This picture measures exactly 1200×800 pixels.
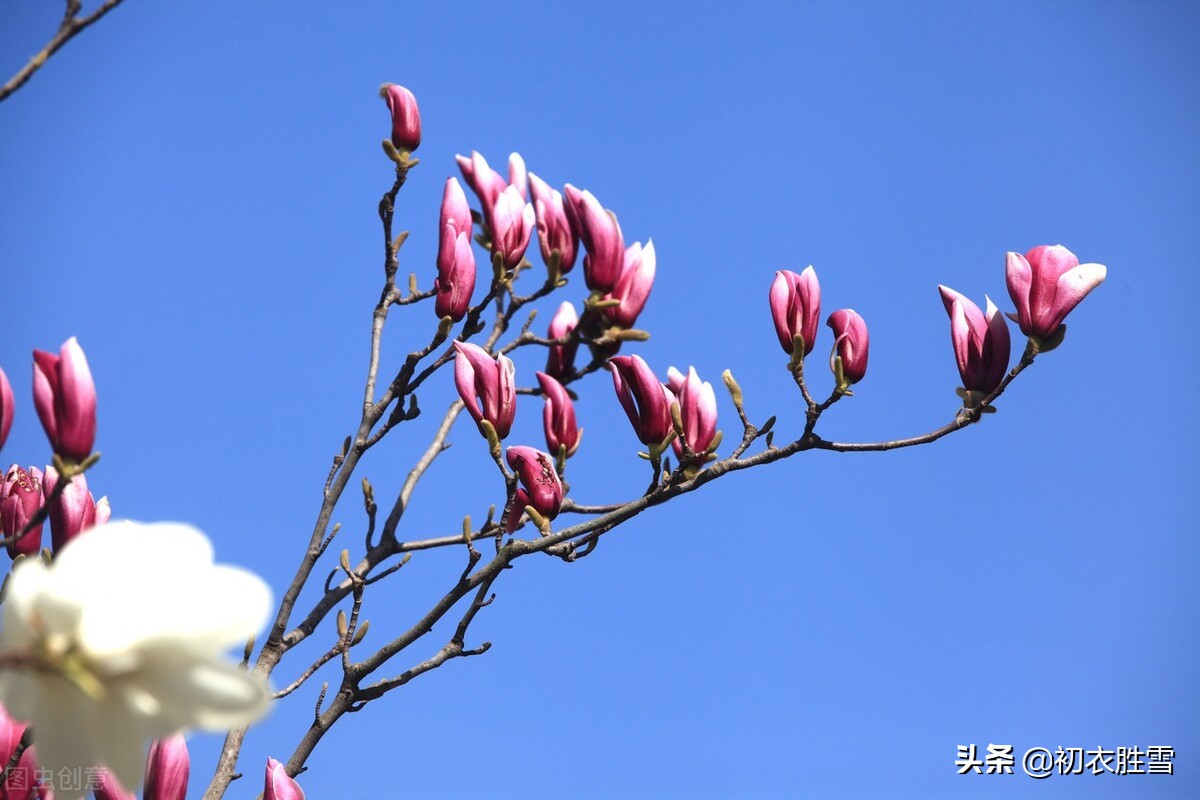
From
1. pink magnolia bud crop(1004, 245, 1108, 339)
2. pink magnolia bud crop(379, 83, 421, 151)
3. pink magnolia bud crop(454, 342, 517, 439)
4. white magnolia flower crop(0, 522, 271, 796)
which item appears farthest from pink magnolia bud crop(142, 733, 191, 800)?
pink magnolia bud crop(1004, 245, 1108, 339)

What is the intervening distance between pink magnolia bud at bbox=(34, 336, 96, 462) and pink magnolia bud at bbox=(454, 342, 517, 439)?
614 millimetres

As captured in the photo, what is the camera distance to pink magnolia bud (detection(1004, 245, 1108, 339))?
149 cm

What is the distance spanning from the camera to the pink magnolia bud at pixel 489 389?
4.74ft

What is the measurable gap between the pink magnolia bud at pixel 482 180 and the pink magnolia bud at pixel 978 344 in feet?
2.42

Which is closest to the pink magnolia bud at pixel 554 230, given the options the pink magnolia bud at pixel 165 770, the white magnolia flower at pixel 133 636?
the pink magnolia bud at pixel 165 770

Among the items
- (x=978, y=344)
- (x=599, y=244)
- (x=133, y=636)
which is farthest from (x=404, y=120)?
(x=133, y=636)

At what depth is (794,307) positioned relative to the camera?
59.1 inches

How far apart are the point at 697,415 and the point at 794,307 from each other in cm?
22

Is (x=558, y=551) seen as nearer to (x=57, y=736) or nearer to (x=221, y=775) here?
(x=221, y=775)

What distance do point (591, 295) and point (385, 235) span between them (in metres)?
0.38

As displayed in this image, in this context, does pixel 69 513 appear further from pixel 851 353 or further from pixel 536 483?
pixel 851 353

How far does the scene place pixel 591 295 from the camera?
5.17 ft

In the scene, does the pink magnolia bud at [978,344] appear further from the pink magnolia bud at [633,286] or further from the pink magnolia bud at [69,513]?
the pink magnolia bud at [69,513]

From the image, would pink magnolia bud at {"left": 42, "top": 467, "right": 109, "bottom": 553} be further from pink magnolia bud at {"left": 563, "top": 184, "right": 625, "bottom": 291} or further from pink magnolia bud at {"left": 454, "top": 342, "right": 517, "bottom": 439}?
pink magnolia bud at {"left": 563, "top": 184, "right": 625, "bottom": 291}
